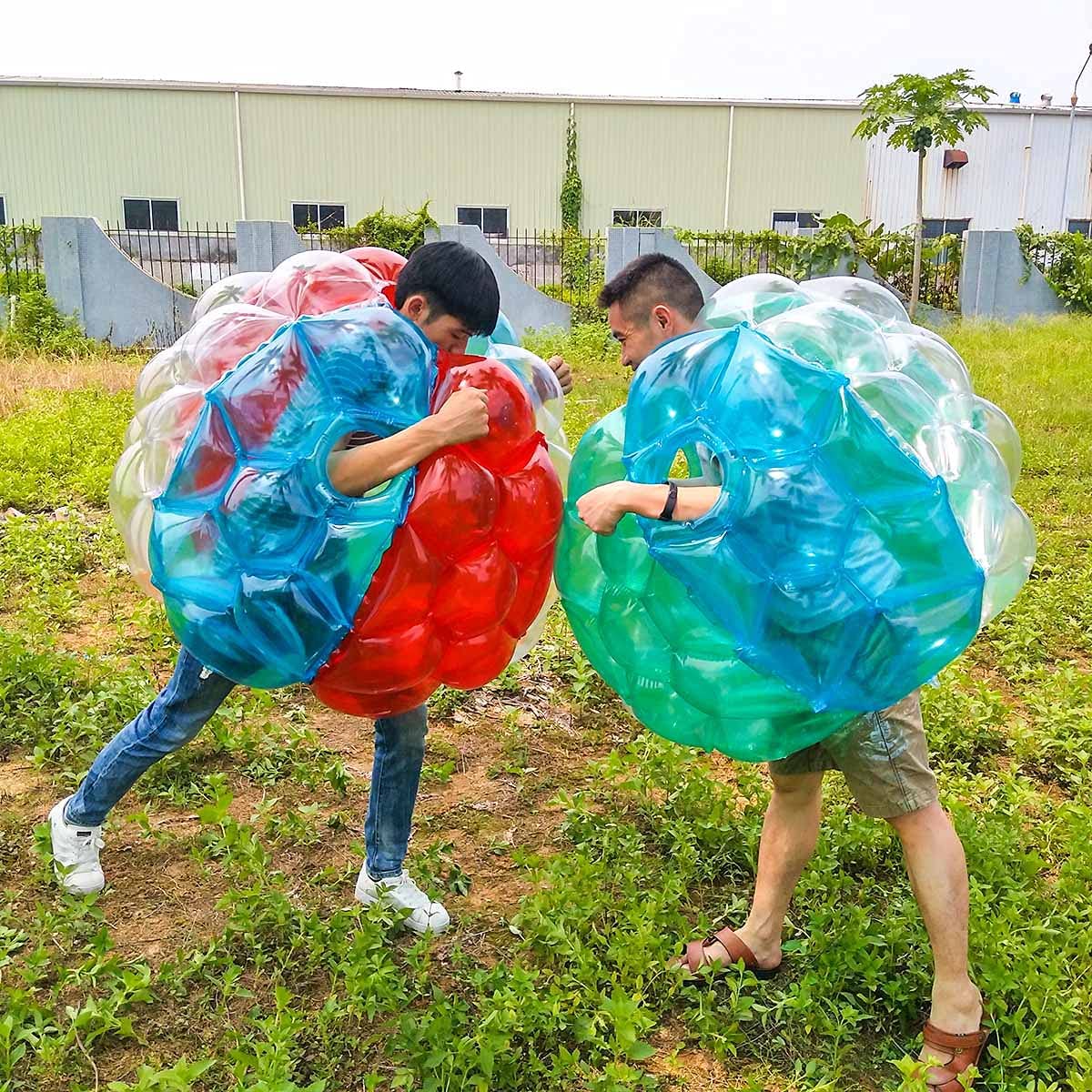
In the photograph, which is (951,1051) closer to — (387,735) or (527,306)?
(387,735)

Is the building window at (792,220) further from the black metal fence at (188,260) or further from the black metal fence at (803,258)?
the black metal fence at (188,260)

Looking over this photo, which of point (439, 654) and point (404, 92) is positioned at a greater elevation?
point (404, 92)

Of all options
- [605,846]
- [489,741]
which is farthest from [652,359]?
[489,741]

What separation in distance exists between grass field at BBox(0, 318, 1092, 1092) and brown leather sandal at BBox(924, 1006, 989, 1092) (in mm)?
61

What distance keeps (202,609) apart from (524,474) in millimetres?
760

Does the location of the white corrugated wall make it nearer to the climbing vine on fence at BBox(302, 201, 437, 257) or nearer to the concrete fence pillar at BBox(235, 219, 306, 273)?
the climbing vine on fence at BBox(302, 201, 437, 257)

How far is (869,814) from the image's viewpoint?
2504 mm

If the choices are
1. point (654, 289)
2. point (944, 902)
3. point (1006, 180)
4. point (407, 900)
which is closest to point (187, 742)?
point (407, 900)

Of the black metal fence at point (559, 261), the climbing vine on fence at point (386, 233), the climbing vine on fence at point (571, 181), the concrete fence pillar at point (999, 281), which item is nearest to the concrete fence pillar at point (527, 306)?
the black metal fence at point (559, 261)

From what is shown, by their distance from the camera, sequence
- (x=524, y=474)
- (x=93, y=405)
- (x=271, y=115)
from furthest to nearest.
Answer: (x=271, y=115) → (x=93, y=405) → (x=524, y=474)

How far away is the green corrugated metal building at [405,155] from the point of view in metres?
23.0

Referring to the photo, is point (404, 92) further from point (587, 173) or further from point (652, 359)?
point (652, 359)

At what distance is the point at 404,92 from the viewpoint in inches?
911

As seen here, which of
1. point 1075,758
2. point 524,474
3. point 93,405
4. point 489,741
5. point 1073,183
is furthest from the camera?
point 1073,183
